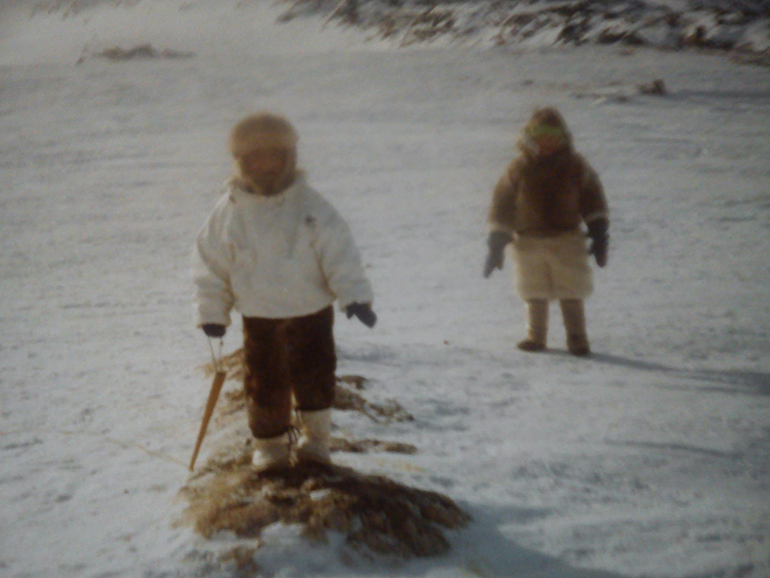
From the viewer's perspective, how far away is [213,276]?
284cm

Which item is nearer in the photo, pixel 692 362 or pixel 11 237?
pixel 692 362

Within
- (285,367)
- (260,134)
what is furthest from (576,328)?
(260,134)

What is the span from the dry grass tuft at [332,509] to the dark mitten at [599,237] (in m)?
2.33

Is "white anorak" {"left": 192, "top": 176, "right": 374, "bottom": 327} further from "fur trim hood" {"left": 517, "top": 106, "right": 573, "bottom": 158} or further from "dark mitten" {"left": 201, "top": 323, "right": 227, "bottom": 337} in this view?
"fur trim hood" {"left": 517, "top": 106, "right": 573, "bottom": 158}

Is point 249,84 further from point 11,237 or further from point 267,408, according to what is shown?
point 267,408

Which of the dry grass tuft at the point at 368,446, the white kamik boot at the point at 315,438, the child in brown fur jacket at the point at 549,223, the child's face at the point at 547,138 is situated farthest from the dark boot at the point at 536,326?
the white kamik boot at the point at 315,438

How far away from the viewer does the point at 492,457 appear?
10.5ft

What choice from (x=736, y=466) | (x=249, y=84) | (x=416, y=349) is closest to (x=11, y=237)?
(x=416, y=349)

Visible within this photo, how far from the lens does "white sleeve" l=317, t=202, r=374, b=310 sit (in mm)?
2738

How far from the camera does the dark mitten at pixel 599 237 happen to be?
15.1ft

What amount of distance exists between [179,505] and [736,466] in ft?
7.04

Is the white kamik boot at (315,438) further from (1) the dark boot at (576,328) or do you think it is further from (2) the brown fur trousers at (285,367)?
(1) the dark boot at (576,328)

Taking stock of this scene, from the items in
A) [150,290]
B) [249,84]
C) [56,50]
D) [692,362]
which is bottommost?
[692,362]

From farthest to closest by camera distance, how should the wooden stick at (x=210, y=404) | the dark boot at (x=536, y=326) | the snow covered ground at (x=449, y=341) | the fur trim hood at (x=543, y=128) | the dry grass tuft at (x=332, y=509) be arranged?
the dark boot at (x=536, y=326)
the fur trim hood at (x=543, y=128)
the wooden stick at (x=210, y=404)
the snow covered ground at (x=449, y=341)
the dry grass tuft at (x=332, y=509)
